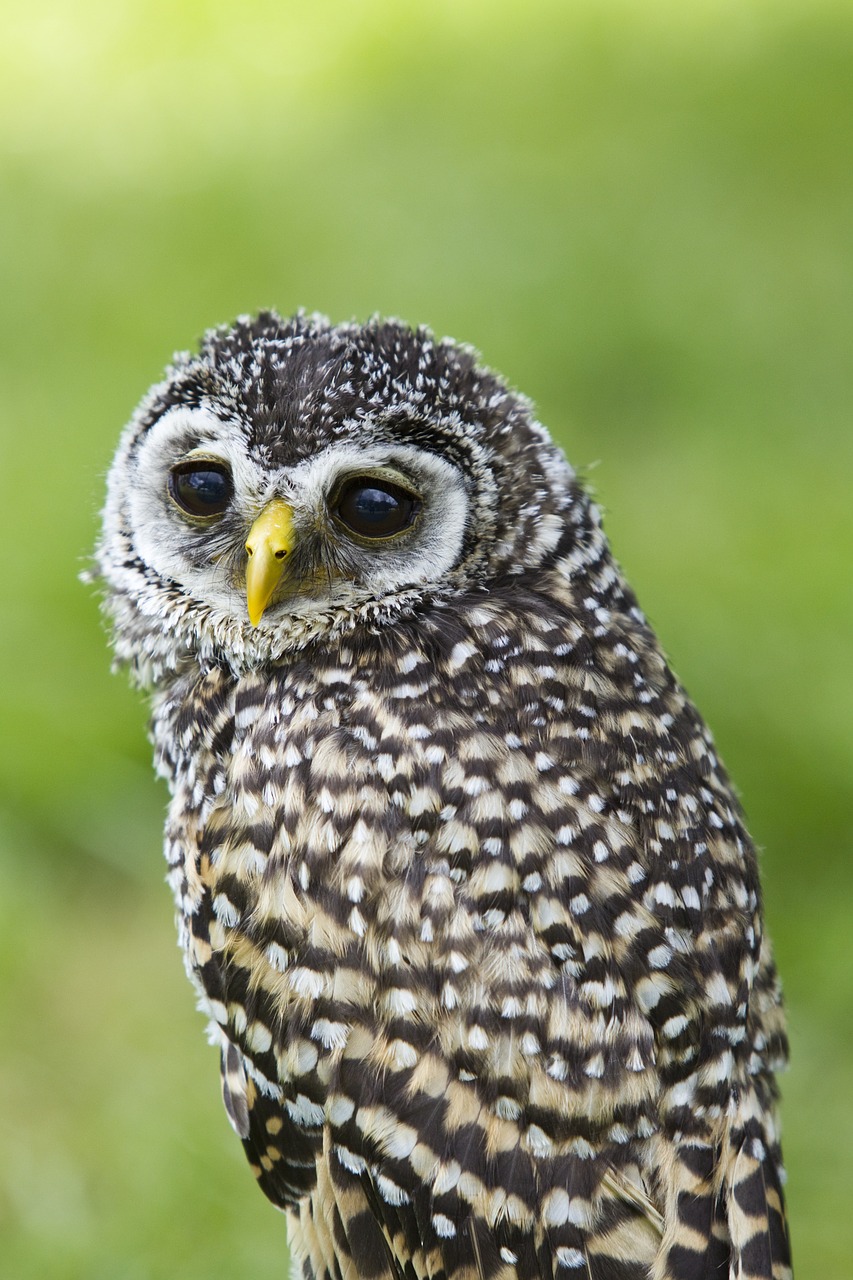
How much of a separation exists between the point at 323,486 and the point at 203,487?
0.23 meters

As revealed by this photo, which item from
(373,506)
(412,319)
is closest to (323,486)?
(373,506)

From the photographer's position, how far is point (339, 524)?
7.81ft

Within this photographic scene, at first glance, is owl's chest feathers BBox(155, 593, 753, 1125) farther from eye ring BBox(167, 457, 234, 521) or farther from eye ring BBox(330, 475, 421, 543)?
eye ring BBox(167, 457, 234, 521)

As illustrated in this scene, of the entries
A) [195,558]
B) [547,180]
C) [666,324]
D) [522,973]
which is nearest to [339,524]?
[195,558]

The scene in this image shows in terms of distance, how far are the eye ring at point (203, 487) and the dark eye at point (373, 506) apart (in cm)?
20

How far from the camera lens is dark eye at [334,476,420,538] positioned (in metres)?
2.37

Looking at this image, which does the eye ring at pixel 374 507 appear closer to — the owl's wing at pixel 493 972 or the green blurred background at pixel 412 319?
the owl's wing at pixel 493 972

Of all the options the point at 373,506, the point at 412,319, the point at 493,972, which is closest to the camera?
the point at 493,972

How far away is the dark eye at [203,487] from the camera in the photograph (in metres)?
2.43

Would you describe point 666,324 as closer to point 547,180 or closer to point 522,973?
point 547,180

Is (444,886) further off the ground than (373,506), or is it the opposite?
(373,506)

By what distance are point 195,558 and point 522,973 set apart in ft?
2.91

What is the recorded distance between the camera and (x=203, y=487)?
245cm

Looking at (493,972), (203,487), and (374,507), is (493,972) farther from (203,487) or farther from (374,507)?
(203,487)
